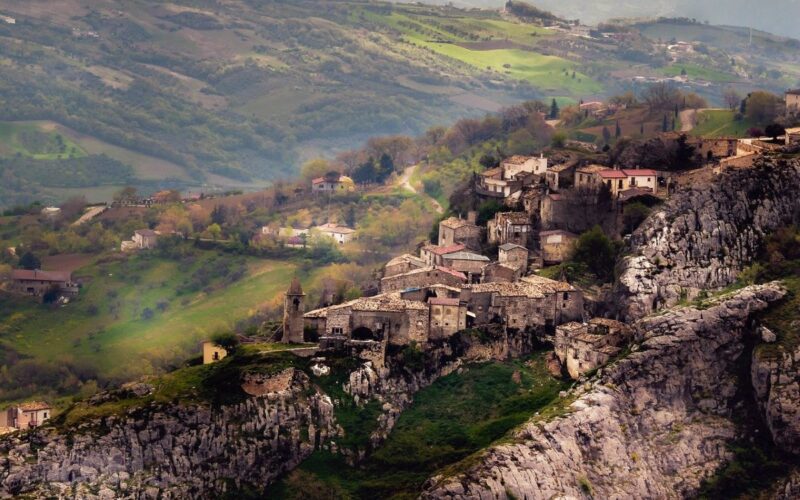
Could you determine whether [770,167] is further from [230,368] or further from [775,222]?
[230,368]

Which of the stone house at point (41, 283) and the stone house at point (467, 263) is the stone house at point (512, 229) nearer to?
the stone house at point (467, 263)

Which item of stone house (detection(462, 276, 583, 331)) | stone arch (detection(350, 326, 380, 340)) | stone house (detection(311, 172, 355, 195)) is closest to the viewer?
stone arch (detection(350, 326, 380, 340))

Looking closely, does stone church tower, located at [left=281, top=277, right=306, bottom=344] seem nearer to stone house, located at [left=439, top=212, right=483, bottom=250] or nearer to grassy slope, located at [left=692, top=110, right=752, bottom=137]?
stone house, located at [left=439, top=212, right=483, bottom=250]

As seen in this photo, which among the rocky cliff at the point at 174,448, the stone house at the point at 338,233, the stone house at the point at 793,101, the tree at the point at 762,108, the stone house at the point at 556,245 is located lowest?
the stone house at the point at 338,233

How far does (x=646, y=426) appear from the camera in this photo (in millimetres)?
87188

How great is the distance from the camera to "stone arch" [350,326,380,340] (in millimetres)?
92438

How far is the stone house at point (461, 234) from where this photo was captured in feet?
351

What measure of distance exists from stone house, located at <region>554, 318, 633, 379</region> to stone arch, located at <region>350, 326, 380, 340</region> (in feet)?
29.4

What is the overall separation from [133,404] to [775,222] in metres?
34.8

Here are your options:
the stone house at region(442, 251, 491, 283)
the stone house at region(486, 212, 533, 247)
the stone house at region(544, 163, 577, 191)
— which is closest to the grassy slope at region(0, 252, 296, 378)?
the stone house at region(442, 251, 491, 283)

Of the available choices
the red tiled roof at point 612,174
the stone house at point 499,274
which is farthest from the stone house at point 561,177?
the stone house at point 499,274

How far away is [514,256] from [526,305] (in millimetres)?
8176

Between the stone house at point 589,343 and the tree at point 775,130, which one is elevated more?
the tree at point 775,130

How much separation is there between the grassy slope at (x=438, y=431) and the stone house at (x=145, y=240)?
237 ft
